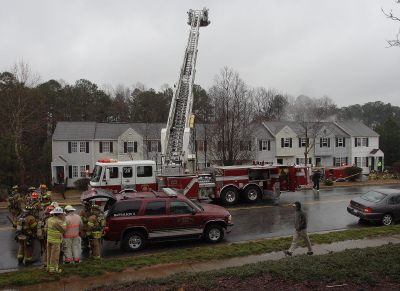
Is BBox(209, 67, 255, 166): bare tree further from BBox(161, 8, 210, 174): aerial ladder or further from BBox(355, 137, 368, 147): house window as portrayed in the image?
BBox(355, 137, 368, 147): house window

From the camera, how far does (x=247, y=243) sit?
962 cm

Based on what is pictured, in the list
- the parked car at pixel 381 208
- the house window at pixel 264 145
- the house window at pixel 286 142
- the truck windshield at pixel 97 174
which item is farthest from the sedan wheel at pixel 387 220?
the house window at pixel 286 142

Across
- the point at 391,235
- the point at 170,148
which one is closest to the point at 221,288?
the point at 391,235

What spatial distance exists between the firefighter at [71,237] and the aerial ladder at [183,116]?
26.1 ft

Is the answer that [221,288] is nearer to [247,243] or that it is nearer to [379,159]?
[247,243]

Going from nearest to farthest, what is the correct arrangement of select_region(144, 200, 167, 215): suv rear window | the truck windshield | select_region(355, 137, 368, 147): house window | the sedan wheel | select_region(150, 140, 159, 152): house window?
select_region(144, 200, 167, 215): suv rear window, the sedan wheel, the truck windshield, select_region(150, 140, 159, 152): house window, select_region(355, 137, 368, 147): house window

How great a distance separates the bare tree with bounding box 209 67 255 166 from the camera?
79.7 ft

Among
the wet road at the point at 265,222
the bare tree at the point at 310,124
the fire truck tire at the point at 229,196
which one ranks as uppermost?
the bare tree at the point at 310,124

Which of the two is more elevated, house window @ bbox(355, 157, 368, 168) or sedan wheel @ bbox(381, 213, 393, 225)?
house window @ bbox(355, 157, 368, 168)

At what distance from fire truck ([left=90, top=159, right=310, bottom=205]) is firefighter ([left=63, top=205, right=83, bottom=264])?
690cm

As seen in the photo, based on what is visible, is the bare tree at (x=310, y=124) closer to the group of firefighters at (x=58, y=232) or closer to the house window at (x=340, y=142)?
the house window at (x=340, y=142)

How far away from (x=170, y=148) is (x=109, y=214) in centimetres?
839

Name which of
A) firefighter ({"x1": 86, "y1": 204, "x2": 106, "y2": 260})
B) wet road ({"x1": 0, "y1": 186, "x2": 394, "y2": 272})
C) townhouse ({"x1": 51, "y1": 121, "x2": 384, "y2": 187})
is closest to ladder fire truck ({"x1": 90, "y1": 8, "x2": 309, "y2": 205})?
wet road ({"x1": 0, "y1": 186, "x2": 394, "y2": 272})

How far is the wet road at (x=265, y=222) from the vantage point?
388 inches
